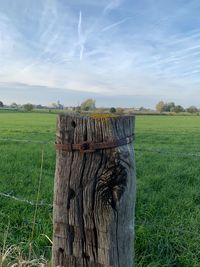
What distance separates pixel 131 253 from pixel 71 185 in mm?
533

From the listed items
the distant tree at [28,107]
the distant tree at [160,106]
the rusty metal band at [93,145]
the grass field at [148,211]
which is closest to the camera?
the rusty metal band at [93,145]

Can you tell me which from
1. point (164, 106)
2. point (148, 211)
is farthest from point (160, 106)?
point (148, 211)

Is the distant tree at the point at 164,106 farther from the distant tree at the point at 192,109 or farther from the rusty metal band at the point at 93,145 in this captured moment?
the rusty metal band at the point at 93,145

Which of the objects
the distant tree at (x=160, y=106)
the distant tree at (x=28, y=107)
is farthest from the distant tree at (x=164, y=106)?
the distant tree at (x=28, y=107)

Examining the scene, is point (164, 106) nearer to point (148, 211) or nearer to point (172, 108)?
point (172, 108)

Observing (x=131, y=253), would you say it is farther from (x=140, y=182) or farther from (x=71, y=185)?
(x=140, y=182)

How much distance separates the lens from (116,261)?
1.82m

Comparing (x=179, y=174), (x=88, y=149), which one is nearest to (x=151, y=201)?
(x=179, y=174)

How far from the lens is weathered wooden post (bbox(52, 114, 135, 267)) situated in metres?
1.72

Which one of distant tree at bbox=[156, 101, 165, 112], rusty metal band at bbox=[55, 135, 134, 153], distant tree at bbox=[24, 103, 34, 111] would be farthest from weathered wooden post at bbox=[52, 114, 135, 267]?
distant tree at bbox=[156, 101, 165, 112]

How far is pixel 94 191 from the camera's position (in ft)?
5.81

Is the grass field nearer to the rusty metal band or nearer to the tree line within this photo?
the rusty metal band

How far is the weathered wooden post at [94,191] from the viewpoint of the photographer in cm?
172

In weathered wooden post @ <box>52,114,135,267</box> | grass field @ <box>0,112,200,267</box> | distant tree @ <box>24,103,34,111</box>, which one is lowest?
distant tree @ <box>24,103,34,111</box>
